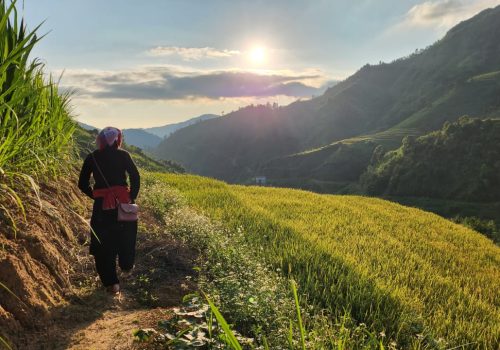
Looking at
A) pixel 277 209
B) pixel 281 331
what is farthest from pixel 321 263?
pixel 277 209

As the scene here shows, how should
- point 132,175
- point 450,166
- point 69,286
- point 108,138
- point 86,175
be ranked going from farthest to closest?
1. point 450,166
2. point 132,175
3. point 86,175
4. point 108,138
5. point 69,286

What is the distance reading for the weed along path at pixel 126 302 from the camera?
418 centimetres

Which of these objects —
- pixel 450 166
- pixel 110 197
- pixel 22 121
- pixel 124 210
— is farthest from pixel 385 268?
pixel 450 166

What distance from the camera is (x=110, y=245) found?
6004mm

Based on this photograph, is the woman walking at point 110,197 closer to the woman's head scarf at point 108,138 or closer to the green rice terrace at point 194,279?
the woman's head scarf at point 108,138

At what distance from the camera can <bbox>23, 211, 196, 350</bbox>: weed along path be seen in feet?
13.7

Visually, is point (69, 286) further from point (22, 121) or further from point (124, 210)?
point (22, 121)

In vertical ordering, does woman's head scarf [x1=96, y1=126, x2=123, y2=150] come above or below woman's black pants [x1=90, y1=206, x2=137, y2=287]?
above

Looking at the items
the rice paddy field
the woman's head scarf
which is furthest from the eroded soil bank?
the rice paddy field

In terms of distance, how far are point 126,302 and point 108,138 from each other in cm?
256

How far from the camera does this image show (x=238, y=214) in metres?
11.4

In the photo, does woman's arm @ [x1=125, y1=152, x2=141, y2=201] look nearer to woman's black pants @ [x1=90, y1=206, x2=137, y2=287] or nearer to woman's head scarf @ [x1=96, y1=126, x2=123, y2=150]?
woman's head scarf @ [x1=96, y1=126, x2=123, y2=150]

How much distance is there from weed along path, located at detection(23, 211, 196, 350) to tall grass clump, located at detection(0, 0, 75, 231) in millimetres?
1395

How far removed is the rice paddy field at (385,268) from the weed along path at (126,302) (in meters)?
1.80
